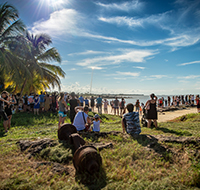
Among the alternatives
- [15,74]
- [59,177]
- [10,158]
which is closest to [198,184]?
[59,177]

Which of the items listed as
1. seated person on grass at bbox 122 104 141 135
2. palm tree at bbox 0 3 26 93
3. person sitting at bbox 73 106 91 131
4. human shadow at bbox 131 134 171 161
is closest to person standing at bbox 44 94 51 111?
palm tree at bbox 0 3 26 93

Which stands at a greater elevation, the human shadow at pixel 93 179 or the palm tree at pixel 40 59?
the palm tree at pixel 40 59

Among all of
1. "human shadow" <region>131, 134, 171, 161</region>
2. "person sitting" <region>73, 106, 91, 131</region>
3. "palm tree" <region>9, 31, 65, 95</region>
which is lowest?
"human shadow" <region>131, 134, 171, 161</region>

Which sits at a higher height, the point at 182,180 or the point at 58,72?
the point at 58,72

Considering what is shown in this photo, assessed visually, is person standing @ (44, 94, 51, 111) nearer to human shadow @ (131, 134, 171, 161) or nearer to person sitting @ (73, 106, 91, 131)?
person sitting @ (73, 106, 91, 131)

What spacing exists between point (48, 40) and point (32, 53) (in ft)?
10.2

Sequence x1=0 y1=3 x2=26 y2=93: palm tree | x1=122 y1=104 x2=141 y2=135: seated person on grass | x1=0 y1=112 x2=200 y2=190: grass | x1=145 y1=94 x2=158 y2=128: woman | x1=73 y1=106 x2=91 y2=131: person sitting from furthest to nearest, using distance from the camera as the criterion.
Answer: x1=0 y1=3 x2=26 y2=93: palm tree, x1=145 y1=94 x2=158 y2=128: woman, x1=73 y1=106 x2=91 y2=131: person sitting, x1=122 y1=104 x2=141 y2=135: seated person on grass, x1=0 y1=112 x2=200 y2=190: grass

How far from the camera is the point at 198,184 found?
2.87 m

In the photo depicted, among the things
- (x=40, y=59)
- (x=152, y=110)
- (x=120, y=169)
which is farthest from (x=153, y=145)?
(x=40, y=59)

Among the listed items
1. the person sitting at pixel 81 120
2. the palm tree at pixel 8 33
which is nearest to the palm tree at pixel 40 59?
the palm tree at pixel 8 33

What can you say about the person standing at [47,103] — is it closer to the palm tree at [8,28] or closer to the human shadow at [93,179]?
the palm tree at [8,28]

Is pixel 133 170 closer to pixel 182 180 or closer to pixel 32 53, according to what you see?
pixel 182 180

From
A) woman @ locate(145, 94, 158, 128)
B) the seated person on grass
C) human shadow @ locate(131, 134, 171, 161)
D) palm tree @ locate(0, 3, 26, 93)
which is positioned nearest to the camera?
human shadow @ locate(131, 134, 171, 161)

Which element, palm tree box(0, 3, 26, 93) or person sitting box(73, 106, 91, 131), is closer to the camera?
person sitting box(73, 106, 91, 131)
